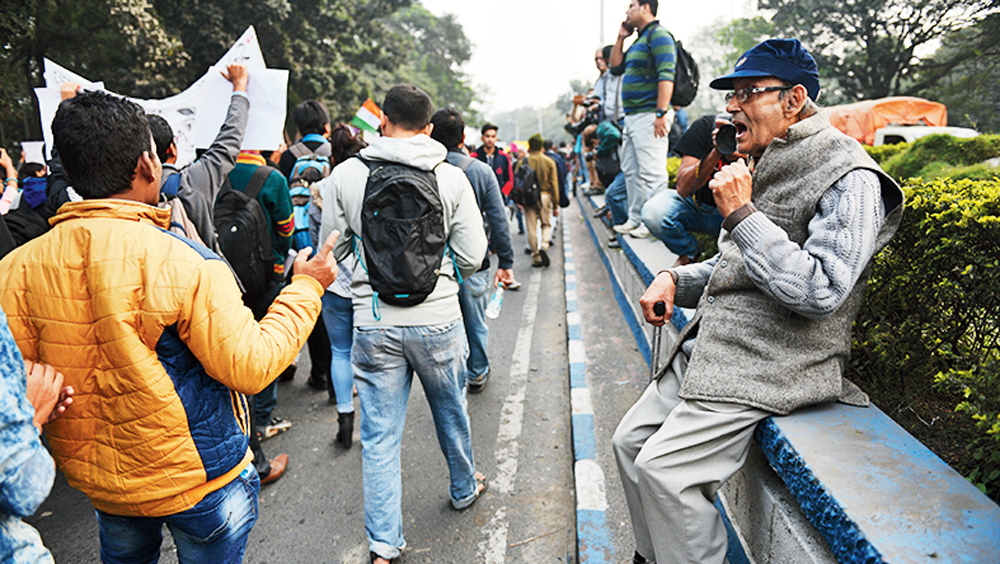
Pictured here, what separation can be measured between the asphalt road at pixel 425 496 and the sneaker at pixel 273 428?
51mm

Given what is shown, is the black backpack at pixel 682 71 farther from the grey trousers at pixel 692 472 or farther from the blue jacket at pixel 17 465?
the blue jacket at pixel 17 465

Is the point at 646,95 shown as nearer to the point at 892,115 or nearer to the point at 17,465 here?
the point at 17,465

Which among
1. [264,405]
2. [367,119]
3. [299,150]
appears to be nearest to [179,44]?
[299,150]

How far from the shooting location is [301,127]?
486 centimetres

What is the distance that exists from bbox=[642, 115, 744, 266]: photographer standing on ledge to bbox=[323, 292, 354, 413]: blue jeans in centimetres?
218

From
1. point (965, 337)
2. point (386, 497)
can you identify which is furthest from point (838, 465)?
point (386, 497)

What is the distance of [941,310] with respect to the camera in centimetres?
227

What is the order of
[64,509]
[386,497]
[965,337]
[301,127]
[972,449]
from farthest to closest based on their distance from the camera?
1. [301,127]
2. [64,509]
3. [386,497]
4. [965,337]
5. [972,449]

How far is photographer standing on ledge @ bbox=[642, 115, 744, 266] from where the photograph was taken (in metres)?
3.70

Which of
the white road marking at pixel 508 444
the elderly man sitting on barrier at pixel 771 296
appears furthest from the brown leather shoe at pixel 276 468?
the elderly man sitting on barrier at pixel 771 296

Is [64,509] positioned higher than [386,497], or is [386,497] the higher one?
[386,497]

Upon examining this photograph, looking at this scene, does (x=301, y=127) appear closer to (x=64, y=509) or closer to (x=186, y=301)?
(x=64, y=509)

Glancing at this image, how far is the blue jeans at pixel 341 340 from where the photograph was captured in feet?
12.4

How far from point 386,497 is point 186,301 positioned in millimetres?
1464
